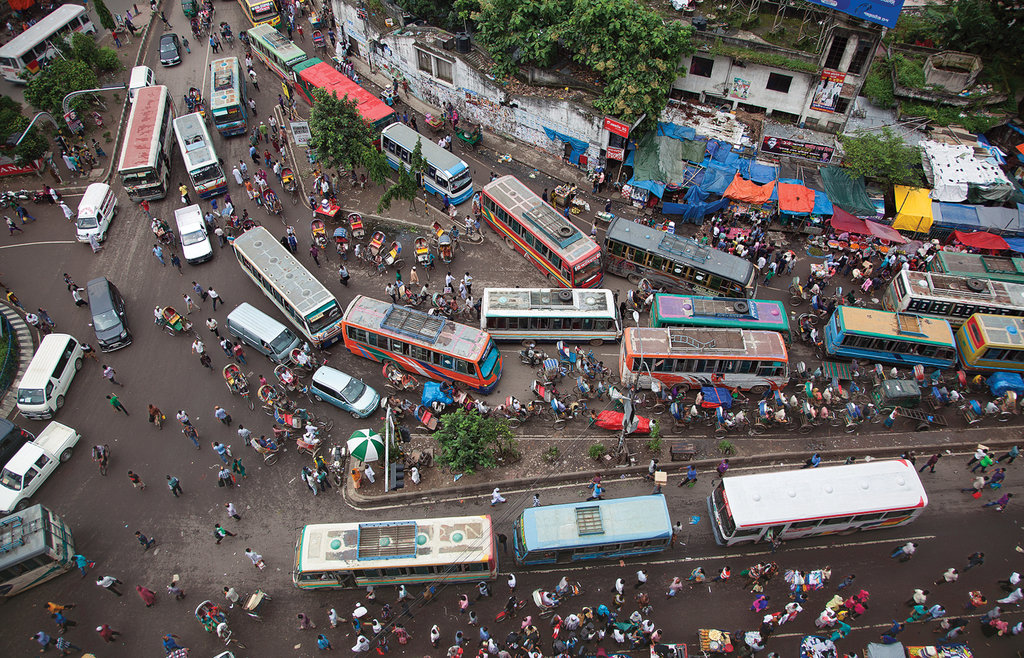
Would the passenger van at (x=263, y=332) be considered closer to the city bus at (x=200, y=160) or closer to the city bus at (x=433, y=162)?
the city bus at (x=200, y=160)

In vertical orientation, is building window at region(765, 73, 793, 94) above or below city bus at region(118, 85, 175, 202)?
above

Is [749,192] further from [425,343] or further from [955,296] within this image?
[425,343]

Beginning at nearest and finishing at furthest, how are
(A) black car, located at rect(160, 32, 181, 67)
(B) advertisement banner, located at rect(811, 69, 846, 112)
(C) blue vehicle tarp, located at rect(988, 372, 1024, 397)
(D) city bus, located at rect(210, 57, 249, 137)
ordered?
(C) blue vehicle tarp, located at rect(988, 372, 1024, 397)
(B) advertisement banner, located at rect(811, 69, 846, 112)
(D) city bus, located at rect(210, 57, 249, 137)
(A) black car, located at rect(160, 32, 181, 67)

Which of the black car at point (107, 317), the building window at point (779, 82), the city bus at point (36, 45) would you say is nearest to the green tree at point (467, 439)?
the black car at point (107, 317)

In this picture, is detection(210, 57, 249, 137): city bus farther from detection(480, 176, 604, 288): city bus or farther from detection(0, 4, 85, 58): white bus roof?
detection(480, 176, 604, 288): city bus

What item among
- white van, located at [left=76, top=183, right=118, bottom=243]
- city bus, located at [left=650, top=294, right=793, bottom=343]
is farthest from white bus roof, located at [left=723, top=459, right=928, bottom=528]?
white van, located at [left=76, top=183, right=118, bottom=243]
